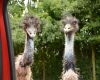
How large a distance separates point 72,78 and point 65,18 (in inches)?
22.5

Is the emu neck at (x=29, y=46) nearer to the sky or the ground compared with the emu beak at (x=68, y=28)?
nearer to the ground

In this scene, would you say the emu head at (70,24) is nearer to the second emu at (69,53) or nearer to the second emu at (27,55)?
the second emu at (69,53)

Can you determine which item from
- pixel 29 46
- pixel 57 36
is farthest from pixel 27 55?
pixel 57 36

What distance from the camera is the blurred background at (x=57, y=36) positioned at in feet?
15.4

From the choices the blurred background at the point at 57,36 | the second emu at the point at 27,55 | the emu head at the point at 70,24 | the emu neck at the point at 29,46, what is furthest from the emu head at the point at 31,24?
the blurred background at the point at 57,36

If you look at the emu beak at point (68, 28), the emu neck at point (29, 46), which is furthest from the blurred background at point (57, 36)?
the emu beak at point (68, 28)

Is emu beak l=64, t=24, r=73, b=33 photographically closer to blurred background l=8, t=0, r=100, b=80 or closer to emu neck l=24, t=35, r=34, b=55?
emu neck l=24, t=35, r=34, b=55

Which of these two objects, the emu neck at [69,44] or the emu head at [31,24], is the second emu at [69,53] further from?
the emu head at [31,24]

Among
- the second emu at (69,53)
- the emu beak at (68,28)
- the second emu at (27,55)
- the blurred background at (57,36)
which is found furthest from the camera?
the blurred background at (57,36)

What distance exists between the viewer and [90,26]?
16.3ft

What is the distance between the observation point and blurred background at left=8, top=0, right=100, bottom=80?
4684mm

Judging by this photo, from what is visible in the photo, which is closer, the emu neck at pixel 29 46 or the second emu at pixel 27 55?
the second emu at pixel 27 55

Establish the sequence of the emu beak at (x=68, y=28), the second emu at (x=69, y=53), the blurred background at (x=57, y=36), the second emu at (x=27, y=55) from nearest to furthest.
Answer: the second emu at (x=69, y=53) → the second emu at (x=27, y=55) → the emu beak at (x=68, y=28) → the blurred background at (x=57, y=36)

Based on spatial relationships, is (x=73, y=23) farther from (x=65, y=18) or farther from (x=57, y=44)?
(x=57, y=44)
